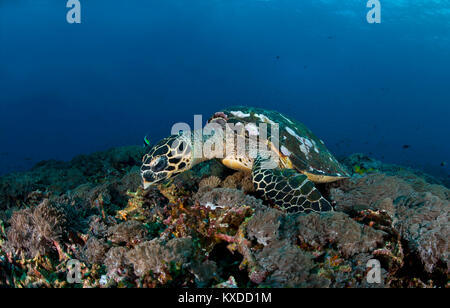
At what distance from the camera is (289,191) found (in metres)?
2.80

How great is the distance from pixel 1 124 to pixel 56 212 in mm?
95856

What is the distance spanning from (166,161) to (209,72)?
95223 millimetres

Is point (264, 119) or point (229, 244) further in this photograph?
point (264, 119)

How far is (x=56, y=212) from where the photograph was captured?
7.52 ft

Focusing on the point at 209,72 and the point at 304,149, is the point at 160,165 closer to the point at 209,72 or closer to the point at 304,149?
the point at 304,149

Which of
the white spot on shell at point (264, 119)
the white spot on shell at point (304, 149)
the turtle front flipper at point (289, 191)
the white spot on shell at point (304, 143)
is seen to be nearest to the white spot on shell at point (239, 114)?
the white spot on shell at point (264, 119)

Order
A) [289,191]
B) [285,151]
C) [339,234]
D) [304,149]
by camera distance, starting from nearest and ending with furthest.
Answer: [339,234]
[289,191]
[285,151]
[304,149]

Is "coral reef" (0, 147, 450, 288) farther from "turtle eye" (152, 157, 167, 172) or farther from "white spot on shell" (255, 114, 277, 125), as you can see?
"white spot on shell" (255, 114, 277, 125)

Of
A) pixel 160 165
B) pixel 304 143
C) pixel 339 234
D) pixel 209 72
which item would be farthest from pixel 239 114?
pixel 209 72

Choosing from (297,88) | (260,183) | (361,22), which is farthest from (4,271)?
(297,88)

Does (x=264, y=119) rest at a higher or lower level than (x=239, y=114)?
lower

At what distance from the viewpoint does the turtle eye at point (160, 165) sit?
3189 millimetres

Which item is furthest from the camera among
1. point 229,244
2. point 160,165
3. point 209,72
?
point 209,72

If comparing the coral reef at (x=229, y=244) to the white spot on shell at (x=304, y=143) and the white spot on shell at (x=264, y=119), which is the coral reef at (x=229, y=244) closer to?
the white spot on shell at (x=304, y=143)
